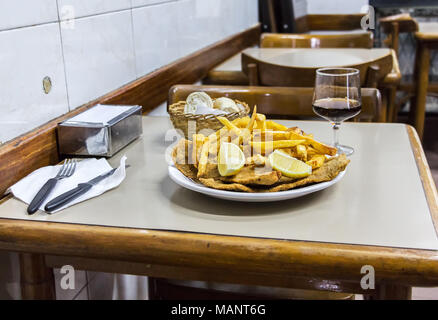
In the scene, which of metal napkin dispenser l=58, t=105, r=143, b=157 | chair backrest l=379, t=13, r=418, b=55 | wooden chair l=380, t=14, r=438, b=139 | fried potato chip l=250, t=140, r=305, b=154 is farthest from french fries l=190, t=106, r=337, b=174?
chair backrest l=379, t=13, r=418, b=55

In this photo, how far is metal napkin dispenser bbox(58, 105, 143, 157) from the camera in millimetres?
1235

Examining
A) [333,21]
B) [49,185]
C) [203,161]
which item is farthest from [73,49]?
[333,21]

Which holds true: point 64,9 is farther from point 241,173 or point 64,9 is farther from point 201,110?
point 241,173

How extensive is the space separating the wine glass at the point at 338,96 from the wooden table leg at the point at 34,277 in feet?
2.39

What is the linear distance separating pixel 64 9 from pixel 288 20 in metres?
3.02

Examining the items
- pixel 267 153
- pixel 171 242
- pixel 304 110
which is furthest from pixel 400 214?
pixel 304 110

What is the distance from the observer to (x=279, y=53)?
8.81 ft

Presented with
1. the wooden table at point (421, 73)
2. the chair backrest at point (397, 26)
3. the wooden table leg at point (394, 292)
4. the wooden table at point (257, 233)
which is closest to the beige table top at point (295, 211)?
the wooden table at point (257, 233)

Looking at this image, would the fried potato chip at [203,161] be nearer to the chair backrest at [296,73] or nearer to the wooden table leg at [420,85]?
the chair backrest at [296,73]

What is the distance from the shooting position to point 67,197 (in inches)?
38.6

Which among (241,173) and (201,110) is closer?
(241,173)

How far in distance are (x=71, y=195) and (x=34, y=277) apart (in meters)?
0.33

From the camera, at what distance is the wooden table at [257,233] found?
810 millimetres

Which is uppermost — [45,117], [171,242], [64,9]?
[64,9]
